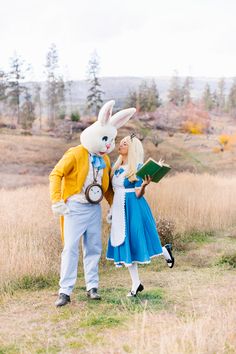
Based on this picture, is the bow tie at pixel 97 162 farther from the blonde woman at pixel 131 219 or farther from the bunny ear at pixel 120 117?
the bunny ear at pixel 120 117

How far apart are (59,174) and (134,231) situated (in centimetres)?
74

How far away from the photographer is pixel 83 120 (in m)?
11.5

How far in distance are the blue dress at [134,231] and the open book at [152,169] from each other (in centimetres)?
14

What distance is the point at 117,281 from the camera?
564 centimetres

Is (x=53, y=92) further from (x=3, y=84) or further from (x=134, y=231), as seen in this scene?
(x=134, y=231)

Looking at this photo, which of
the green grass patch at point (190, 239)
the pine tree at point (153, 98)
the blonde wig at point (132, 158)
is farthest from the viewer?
A: the pine tree at point (153, 98)

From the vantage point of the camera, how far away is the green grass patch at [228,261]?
6186mm

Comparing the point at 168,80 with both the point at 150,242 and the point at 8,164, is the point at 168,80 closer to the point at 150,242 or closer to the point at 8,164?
the point at 8,164

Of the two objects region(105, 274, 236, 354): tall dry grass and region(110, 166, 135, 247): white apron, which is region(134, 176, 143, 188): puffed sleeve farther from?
region(105, 274, 236, 354): tall dry grass

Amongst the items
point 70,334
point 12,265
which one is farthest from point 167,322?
point 12,265

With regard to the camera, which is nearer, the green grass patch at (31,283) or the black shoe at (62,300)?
the black shoe at (62,300)

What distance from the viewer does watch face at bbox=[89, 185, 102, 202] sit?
4.55 m

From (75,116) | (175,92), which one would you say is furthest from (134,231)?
(175,92)

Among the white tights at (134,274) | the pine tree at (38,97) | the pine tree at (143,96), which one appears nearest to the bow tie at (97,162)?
the white tights at (134,274)
